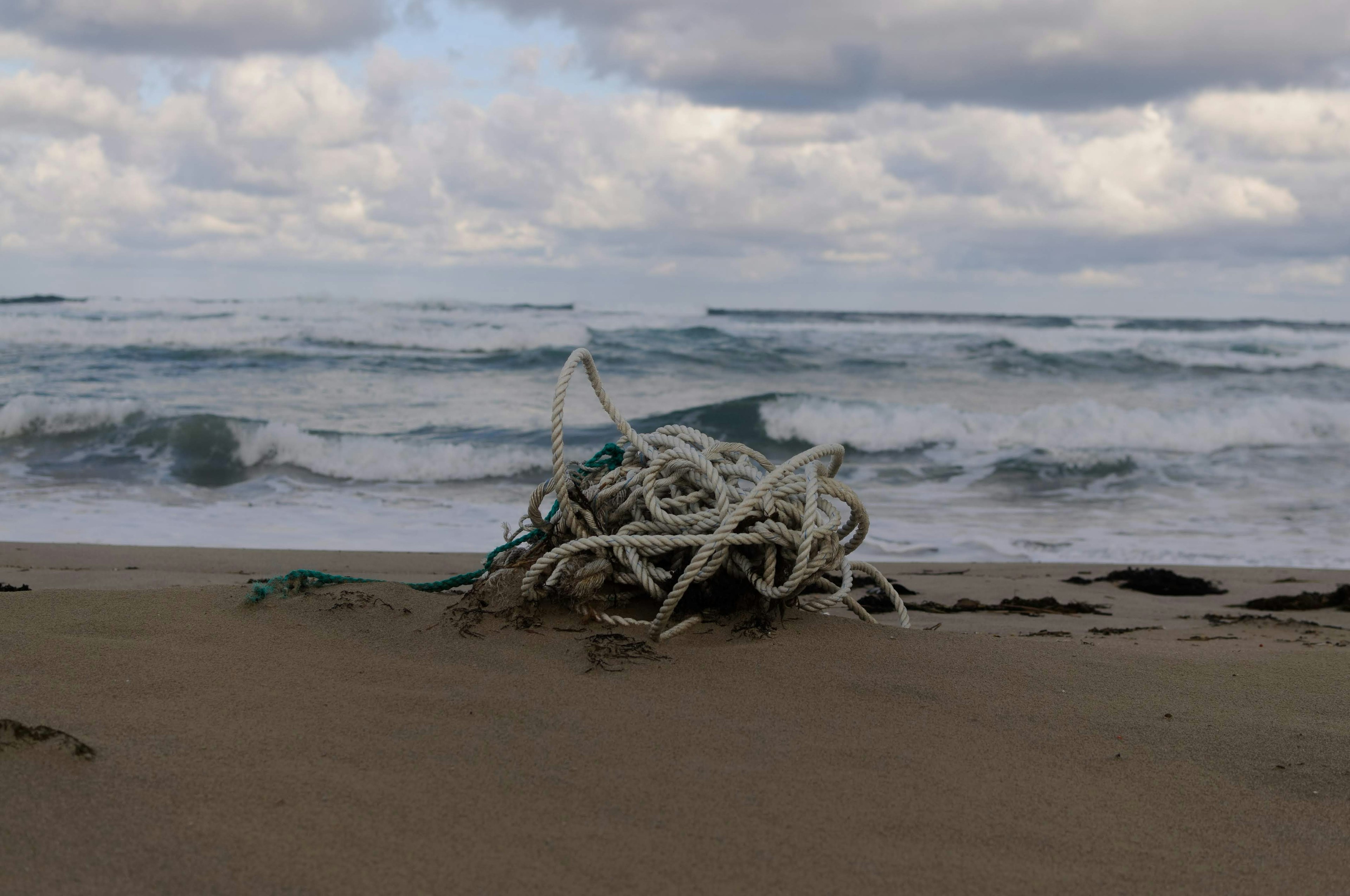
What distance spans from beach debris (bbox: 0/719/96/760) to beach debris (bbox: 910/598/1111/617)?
121 inches

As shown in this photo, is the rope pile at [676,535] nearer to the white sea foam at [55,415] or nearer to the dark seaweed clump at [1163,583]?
the dark seaweed clump at [1163,583]

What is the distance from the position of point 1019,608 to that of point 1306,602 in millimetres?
1379

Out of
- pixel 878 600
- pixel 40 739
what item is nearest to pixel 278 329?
pixel 878 600

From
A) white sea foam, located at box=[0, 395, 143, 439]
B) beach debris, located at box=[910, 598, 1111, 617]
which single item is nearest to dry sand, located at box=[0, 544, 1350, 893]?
beach debris, located at box=[910, 598, 1111, 617]

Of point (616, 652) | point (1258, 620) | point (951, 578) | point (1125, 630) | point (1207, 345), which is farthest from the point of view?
point (1207, 345)

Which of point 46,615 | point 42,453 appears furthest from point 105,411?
point 46,615

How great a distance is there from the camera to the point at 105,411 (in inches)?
374

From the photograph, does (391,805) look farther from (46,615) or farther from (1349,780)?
(1349,780)

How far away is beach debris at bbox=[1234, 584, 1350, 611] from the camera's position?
13.9 ft

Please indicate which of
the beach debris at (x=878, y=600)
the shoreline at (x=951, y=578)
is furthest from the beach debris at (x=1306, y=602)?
the beach debris at (x=878, y=600)

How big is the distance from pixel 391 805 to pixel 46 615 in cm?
141

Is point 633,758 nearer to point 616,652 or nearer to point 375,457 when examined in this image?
point 616,652

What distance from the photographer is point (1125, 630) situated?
3596 millimetres

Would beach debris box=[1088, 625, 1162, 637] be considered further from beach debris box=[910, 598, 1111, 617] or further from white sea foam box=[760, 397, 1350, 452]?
white sea foam box=[760, 397, 1350, 452]
